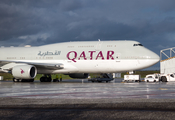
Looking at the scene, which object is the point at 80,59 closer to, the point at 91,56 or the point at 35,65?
the point at 91,56

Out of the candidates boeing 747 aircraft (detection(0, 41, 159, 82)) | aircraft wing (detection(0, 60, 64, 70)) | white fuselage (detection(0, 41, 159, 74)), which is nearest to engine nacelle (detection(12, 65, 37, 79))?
boeing 747 aircraft (detection(0, 41, 159, 82))

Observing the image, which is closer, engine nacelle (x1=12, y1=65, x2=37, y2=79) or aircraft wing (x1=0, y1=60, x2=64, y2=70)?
engine nacelle (x1=12, y1=65, x2=37, y2=79)

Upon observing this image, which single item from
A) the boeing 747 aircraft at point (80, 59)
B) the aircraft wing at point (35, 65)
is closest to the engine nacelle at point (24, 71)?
the boeing 747 aircraft at point (80, 59)

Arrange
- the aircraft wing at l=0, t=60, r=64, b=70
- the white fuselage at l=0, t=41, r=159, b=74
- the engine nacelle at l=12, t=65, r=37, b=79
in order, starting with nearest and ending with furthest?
1. the white fuselage at l=0, t=41, r=159, b=74
2. the engine nacelle at l=12, t=65, r=37, b=79
3. the aircraft wing at l=0, t=60, r=64, b=70

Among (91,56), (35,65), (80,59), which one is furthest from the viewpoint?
(35,65)

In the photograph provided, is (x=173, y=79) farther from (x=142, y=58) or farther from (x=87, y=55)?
(x=87, y=55)

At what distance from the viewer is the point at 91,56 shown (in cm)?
2712

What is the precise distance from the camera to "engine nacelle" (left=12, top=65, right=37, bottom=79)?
87.7 ft

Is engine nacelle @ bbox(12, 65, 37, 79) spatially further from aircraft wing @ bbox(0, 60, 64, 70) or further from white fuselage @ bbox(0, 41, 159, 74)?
white fuselage @ bbox(0, 41, 159, 74)

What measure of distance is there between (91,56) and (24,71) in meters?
8.41

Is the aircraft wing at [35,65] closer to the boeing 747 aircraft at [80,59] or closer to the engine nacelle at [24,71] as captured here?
the boeing 747 aircraft at [80,59]

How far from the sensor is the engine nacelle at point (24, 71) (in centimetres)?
2673

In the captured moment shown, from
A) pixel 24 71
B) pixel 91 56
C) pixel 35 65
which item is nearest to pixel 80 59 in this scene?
pixel 91 56

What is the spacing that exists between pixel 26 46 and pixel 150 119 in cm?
3001
